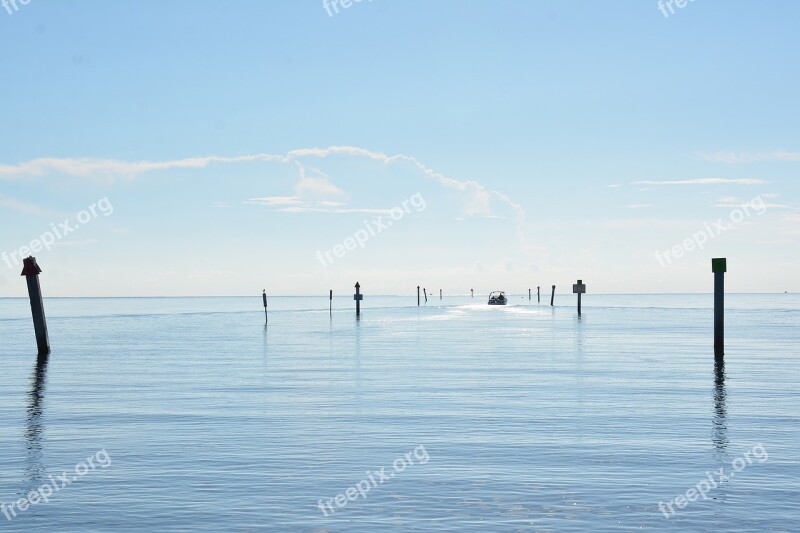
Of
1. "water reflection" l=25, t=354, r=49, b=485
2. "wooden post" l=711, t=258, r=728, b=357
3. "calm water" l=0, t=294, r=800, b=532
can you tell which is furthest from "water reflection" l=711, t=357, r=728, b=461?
"water reflection" l=25, t=354, r=49, b=485

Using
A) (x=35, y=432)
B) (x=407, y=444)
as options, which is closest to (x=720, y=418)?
(x=407, y=444)

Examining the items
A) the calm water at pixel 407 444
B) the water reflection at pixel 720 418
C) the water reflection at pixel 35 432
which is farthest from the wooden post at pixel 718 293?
the water reflection at pixel 35 432

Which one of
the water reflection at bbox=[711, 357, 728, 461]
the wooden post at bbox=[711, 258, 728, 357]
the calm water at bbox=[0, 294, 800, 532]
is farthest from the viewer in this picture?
the wooden post at bbox=[711, 258, 728, 357]

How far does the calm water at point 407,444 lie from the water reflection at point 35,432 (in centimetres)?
6

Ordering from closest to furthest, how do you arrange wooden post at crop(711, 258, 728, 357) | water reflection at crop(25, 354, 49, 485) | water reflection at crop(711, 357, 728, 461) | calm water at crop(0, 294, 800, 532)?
calm water at crop(0, 294, 800, 532) < water reflection at crop(25, 354, 49, 485) < water reflection at crop(711, 357, 728, 461) < wooden post at crop(711, 258, 728, 357)

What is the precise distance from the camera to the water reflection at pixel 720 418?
41.9 feet

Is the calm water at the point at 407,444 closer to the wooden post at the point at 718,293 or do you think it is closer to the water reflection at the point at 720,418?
the water reflection at the point at 720,418

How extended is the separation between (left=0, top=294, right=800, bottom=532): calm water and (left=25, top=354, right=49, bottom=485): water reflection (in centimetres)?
6

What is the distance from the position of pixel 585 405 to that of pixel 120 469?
1021 cm

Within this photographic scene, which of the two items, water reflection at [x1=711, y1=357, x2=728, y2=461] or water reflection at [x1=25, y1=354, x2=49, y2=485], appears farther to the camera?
water reflection at [x1=711, y1=357, x2=728, y2=461]

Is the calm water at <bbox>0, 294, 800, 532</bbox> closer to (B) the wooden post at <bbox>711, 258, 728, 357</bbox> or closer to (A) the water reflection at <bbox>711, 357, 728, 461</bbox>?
(A) the water reflection at <bbox>711, 357, 728, 461</bbox>

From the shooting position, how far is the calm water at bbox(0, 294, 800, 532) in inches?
351

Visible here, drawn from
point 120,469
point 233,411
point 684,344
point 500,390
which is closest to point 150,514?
point 120,469

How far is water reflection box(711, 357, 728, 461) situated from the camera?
1276 cm
